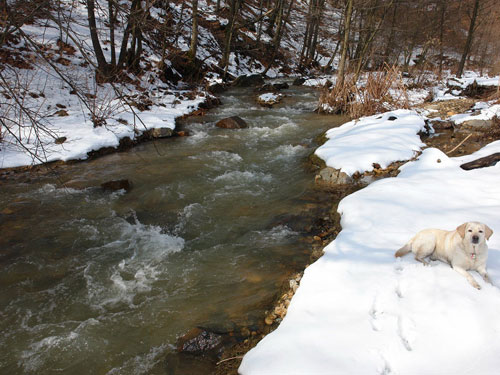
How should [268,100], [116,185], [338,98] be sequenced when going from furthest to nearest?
[268,100]
[338,98]
[116,185]

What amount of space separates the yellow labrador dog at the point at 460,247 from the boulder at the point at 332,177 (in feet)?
10.1

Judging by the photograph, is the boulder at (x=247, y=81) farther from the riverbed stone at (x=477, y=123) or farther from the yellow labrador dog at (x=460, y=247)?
the yellow labrador dog at (x=460, y=247)

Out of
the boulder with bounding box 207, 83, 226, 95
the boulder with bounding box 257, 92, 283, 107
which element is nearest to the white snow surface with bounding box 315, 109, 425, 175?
the boulder with bounding box 257, 92, 283, 107

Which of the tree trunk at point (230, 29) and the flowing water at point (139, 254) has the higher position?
the tree trunk at point (230, 29)

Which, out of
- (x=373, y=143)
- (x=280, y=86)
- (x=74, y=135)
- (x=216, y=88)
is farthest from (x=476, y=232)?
(x=280, y=86)

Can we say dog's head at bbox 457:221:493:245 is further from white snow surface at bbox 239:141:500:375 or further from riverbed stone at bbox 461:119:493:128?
riverbed stone at bbox 461:119:493:128

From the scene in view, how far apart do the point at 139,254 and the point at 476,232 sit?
3924 millimetres

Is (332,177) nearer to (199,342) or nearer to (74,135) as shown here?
(199,342)

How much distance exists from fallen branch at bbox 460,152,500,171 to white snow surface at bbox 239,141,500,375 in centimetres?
139

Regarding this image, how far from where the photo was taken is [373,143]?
22.2 feet

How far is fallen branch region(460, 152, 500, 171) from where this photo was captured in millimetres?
4809

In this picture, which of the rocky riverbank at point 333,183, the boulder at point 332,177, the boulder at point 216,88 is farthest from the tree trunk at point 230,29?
the boulder at point 332,177

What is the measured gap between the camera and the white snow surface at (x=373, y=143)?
617cm

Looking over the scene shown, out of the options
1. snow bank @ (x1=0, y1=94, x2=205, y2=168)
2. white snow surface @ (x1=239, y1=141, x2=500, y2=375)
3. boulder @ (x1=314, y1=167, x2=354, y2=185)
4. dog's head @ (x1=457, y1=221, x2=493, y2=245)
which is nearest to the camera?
white snow surface @ (x1=239, y1=141, x2=500, y2=375)
